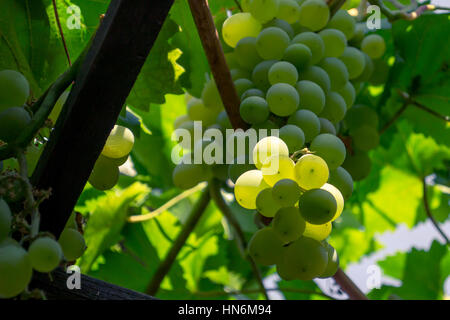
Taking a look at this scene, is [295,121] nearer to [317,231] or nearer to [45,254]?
[317,231]

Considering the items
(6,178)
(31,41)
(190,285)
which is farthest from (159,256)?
(6,178)

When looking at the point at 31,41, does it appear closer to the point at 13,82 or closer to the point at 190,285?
the point at 13,82

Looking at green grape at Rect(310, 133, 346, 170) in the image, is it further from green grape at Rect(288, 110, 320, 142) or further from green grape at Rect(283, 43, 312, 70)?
green grape at Rect(283, 43, 312, 70)

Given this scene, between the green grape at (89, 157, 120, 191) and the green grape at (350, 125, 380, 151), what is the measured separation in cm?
60

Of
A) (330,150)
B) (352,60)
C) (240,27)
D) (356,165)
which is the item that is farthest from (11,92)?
(356,165)

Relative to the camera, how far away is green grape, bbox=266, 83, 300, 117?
2.24 ft

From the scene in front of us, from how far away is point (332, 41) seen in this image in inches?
33.7

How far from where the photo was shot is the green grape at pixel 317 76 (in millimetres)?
769

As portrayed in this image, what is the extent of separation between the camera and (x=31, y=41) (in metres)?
0.75

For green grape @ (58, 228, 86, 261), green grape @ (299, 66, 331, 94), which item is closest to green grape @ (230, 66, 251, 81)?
green grape @ (299, 66, 331, 94)

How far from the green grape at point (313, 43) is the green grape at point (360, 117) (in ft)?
0.94
